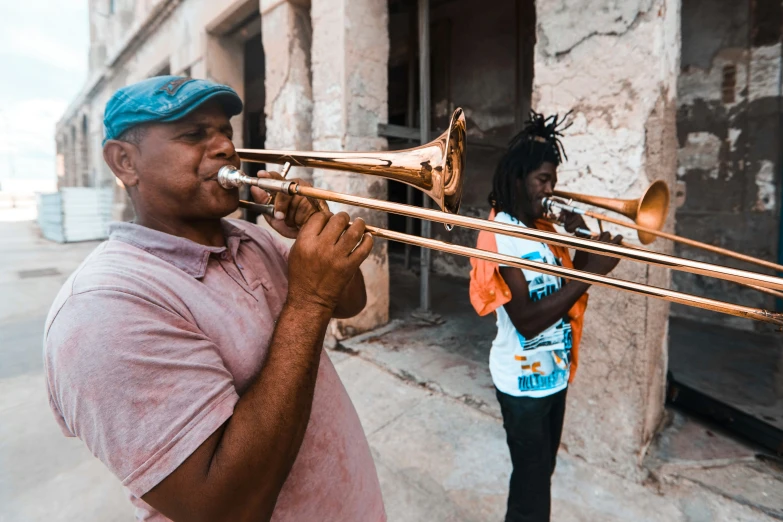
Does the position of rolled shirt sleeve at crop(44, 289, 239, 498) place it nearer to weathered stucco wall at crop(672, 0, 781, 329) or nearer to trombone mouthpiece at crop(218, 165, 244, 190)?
trombone mouthpiece at crop(218, 165, 244, 190)

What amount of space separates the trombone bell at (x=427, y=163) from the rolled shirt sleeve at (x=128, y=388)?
0.67 metres

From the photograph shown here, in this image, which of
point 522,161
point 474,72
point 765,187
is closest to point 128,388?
point 522,161

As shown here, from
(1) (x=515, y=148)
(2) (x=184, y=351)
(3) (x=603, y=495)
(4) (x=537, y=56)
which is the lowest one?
(3) (x=603, y=495)

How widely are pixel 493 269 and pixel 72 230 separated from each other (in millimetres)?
13891

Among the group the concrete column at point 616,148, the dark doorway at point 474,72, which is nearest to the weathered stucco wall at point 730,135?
the dark doorway at point 474,72

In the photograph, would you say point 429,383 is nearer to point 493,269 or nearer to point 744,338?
point 493,269

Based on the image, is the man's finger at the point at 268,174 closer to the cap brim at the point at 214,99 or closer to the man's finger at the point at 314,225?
the cap brim at the point at 214,99

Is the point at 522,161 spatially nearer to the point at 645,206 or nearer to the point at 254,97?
the point at 645,206

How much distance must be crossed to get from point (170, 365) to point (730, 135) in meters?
5.67

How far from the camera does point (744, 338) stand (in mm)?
4242

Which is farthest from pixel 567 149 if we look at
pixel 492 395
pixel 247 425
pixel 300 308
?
pixel 247 425

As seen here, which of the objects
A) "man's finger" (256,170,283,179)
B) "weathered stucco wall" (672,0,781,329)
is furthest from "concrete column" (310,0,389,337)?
"weathered stucco wall" (672,0,781,329)

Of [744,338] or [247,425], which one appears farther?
[744,338]

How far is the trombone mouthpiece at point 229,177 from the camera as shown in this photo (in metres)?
1.06
